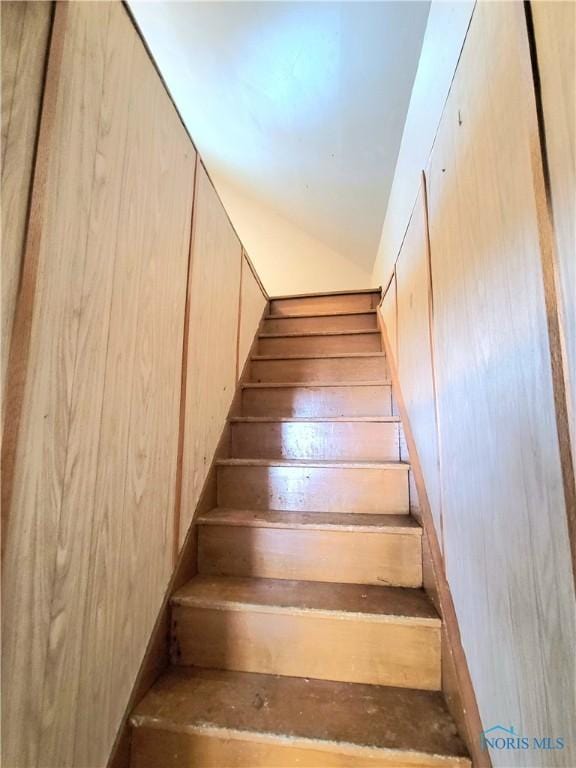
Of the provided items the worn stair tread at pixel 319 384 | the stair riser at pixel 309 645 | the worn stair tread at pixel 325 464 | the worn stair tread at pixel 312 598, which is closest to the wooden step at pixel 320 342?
the worn stair tread at pixel 319 384

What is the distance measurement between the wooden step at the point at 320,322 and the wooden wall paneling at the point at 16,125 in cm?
182

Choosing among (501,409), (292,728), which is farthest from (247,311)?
(292,728)

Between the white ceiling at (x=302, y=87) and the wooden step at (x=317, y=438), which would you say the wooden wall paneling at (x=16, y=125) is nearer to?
the wooden step at (x=317, y=438)

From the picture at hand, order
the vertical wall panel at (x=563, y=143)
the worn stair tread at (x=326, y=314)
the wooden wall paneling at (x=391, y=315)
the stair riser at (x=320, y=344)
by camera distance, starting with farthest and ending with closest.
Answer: the worn stair tread at (x=326, y=314) < the stair riser at (x=320, y=344) < the wooden wall paneling at (x=391, y=315) < the vertical wall panel at (x=563, y=143)

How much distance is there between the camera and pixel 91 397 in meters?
0.66

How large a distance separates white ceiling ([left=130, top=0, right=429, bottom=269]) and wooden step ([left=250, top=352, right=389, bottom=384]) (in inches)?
47.1

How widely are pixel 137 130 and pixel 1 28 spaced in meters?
0.35

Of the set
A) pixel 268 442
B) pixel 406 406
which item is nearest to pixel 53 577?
pixel 268 442

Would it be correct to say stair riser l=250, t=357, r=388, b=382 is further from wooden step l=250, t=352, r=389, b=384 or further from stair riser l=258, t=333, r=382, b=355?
stair riser l=258, t=333, r=382, b=355

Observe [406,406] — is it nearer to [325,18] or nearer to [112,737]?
[112,737]

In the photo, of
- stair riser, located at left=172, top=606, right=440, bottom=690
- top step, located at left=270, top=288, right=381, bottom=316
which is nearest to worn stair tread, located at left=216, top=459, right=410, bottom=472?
stair riser, located at left=172, top=606, right=440, bottom=690

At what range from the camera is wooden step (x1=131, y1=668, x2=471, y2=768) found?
709mm

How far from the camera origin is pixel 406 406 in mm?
1377

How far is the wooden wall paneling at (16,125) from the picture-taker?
484 millimetres
